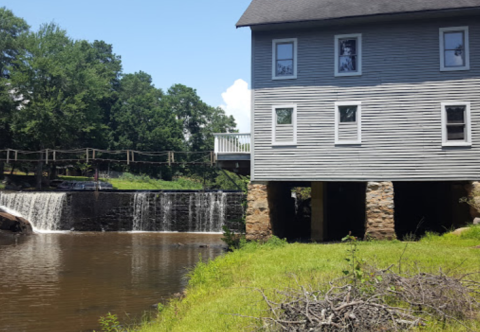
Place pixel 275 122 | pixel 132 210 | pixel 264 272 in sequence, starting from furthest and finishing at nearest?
pixel 132 210 → pixel 275 122 → pixel 264 272

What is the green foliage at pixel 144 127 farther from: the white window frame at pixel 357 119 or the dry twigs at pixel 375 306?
the dry twigs at pixel 375 306

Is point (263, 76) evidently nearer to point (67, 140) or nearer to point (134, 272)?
point (134, 272)

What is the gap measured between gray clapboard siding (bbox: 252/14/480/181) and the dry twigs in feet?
40.7

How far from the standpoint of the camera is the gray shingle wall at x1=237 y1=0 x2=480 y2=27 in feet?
63.9

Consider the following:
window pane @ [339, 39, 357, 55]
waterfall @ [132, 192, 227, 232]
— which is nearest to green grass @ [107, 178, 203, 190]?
waterfall @ [132, 192, 227, 232]

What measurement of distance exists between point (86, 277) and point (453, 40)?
16959mm

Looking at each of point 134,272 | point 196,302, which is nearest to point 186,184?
point 134,272

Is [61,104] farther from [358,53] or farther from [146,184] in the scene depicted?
[358,53]

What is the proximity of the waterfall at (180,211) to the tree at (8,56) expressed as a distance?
86.2 feet

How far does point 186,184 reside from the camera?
7012cm

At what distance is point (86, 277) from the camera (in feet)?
55.3

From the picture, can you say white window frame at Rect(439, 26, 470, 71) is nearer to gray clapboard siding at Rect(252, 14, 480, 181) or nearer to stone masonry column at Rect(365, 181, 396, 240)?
gray clapboard siding at Rect(252, 14, 480, 181)

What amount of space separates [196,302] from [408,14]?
14.9 meters

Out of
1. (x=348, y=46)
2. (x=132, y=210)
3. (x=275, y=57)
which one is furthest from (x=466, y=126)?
(x=132, y=210)
